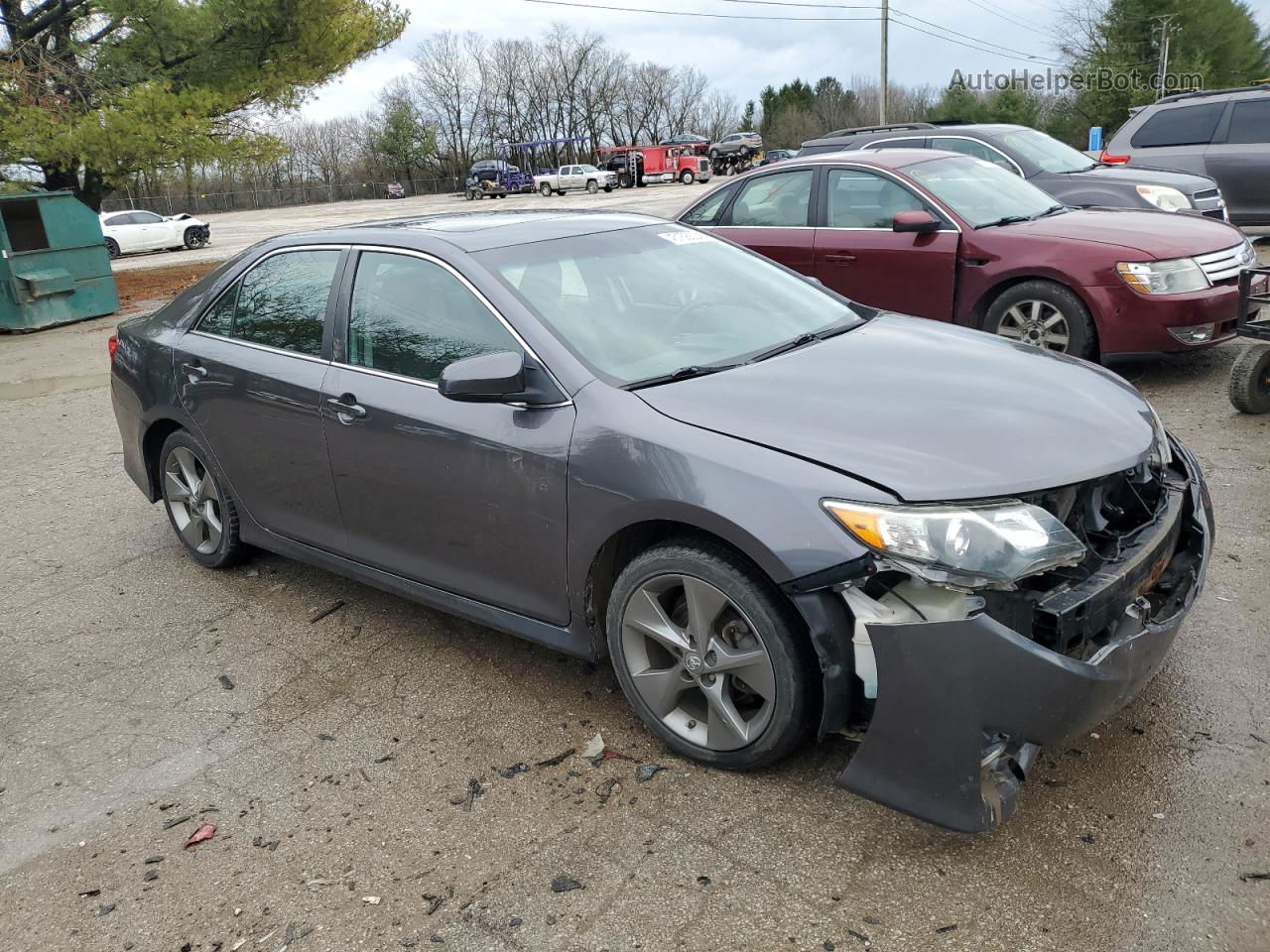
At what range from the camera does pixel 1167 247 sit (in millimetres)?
6445

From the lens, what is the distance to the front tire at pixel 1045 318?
6.55 metres

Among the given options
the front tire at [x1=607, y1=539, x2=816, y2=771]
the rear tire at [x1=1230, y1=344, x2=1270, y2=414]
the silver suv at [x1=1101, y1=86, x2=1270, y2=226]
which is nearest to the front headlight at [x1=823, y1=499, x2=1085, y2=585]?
the front tire at [x1=607, y1=539, x2=816, y2=771]

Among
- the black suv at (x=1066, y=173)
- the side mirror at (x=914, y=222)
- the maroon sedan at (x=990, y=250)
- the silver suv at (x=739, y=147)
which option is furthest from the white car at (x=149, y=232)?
the silver suv at (x=739, y=147)

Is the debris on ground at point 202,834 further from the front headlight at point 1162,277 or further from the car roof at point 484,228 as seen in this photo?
the front headlight at point 1162,277

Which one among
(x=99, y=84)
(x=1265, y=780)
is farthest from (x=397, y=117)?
(x=1265, y=780)

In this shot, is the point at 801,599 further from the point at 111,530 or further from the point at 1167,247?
the point at 1167,247

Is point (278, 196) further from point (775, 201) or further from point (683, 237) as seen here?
point (683, 237)

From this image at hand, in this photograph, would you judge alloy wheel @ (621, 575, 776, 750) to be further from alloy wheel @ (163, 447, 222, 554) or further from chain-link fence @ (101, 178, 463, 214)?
chain-link fence @ (101, 178, 463, 214)

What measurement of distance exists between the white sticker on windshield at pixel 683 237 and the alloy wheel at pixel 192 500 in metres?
2.30

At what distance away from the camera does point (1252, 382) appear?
594 cm

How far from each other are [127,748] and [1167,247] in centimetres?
632

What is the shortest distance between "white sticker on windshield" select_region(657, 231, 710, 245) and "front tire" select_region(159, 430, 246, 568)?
222 centimetres

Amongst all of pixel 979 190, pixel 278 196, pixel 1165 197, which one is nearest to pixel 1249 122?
pixel 1165 197

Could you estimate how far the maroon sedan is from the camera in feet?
21.0
